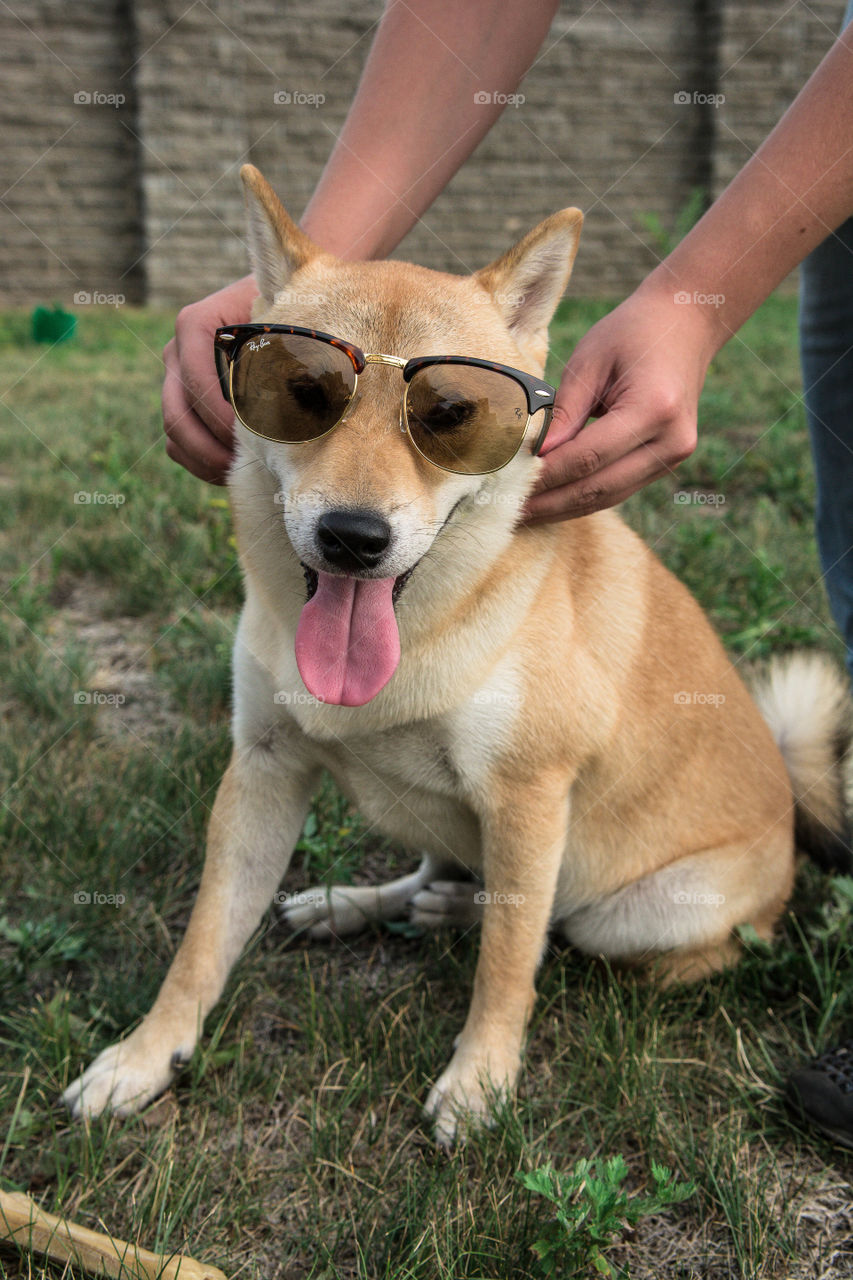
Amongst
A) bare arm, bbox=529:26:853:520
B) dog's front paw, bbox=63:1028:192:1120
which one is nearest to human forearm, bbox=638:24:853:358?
bare arm, bbox=529:26:853:520

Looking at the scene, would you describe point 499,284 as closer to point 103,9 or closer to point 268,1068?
point 268,1068

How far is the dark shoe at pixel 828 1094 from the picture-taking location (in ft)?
5.39

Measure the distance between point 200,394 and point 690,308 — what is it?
0.87 m

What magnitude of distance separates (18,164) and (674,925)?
9936 mm

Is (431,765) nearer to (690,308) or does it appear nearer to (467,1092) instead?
(467,1092)

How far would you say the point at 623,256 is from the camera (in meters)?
11.1

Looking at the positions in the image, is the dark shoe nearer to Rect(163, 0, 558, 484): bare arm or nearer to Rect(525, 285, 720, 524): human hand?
Rect(525, 285, 720, 524): human hand

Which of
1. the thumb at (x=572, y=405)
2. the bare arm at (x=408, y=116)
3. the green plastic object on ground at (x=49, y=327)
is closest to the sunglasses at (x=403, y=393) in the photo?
the thumb at (x=572, y=405)

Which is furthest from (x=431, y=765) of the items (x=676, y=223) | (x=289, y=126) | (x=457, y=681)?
(x=676, y=223)

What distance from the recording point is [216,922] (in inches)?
73.0

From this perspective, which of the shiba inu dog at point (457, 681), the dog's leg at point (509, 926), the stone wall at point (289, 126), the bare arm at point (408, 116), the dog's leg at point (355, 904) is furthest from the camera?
the stone wall at point (289, 126)

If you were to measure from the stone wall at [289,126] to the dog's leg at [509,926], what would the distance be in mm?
8405

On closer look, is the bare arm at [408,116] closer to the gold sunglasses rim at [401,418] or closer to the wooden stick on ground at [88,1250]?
the gold sunglasses rim at [401,418]

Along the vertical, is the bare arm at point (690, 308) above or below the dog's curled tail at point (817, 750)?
above
